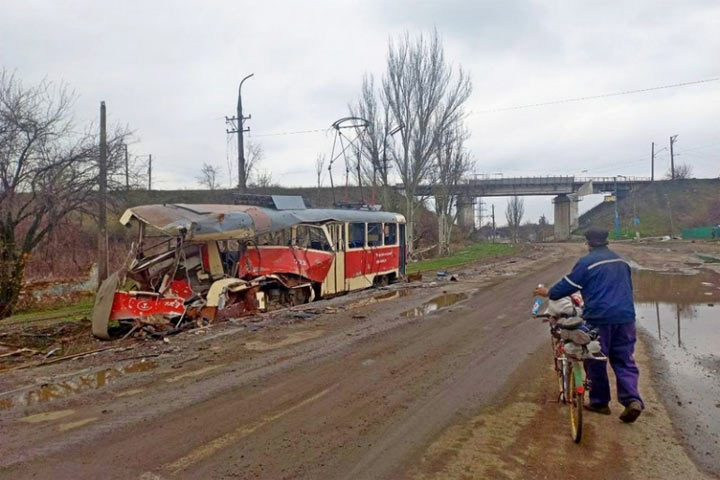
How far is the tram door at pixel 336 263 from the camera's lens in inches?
578

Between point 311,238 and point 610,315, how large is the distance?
9.64m

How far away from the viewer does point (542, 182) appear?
7038 centimetres

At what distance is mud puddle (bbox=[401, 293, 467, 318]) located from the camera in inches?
462

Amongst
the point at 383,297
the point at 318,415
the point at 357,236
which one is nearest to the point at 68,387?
the point at 318,415

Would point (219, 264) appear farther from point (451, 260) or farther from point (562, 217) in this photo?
point (562, 217)

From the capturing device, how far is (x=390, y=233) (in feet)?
62.3

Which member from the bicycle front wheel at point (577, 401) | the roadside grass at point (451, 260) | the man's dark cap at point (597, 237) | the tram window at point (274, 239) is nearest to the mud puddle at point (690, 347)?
the bicycle front wheel at point (577, 401)

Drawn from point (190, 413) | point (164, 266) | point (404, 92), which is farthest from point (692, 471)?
point (404, 92)

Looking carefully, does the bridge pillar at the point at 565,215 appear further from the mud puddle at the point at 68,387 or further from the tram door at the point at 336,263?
the mud puddle at the point at 68,387

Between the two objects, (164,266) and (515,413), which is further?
(164,266)

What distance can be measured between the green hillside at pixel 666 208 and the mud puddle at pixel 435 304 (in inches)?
2375

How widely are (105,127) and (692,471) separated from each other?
1922cm

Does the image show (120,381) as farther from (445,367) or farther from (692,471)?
(692,471)

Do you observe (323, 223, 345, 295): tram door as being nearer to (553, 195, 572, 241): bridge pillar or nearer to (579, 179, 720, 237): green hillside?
(579, 179, 720, 237): green hillside
